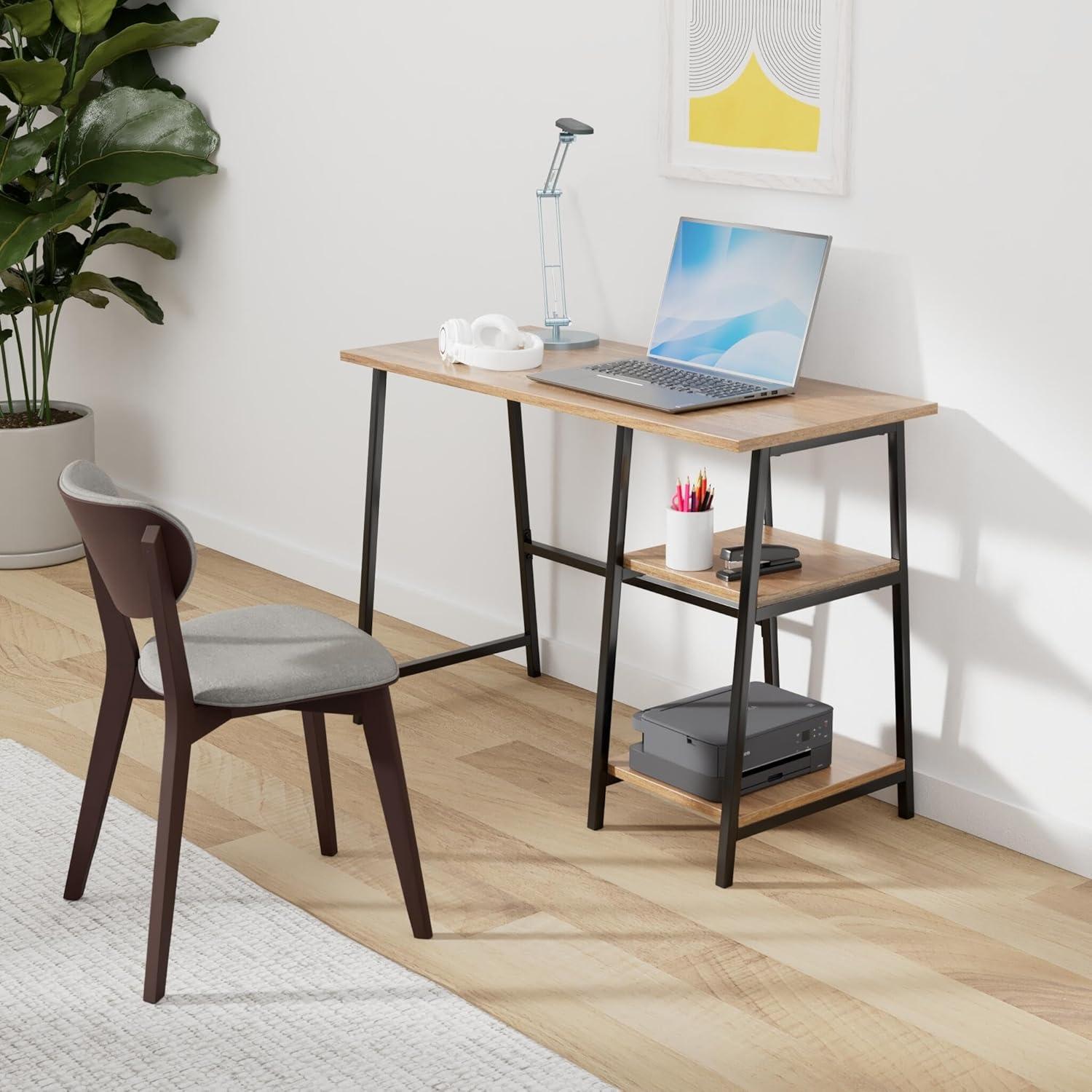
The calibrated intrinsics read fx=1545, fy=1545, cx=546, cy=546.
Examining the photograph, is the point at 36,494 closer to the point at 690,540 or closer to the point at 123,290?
the point at 123,290

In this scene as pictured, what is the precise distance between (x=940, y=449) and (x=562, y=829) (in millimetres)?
956

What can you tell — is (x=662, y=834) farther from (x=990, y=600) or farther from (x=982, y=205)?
(x=982, y=205)

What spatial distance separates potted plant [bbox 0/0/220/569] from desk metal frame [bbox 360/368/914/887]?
136cm

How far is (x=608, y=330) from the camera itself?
3297 mm

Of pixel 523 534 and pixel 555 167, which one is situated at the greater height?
pixel 555 167

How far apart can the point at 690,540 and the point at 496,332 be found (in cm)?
62

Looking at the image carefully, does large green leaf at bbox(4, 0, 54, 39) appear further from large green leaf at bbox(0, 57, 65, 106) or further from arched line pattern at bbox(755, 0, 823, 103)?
arched line pattern at bbox(755, 0, 823, 103)

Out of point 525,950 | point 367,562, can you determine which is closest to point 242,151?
point 367,562

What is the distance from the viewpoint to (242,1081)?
202 cm

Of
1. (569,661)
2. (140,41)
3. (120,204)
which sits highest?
(140,41)

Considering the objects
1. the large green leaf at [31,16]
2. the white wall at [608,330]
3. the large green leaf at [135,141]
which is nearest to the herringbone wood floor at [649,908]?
the white wall at [608,330]

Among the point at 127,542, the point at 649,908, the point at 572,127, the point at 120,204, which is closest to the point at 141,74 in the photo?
the point at 120,204

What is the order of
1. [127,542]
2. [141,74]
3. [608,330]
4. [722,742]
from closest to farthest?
[127,542], [722,742], [608,330], [141,74]

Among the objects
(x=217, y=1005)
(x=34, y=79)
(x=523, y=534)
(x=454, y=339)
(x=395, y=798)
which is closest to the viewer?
(x=217, y=1005)
